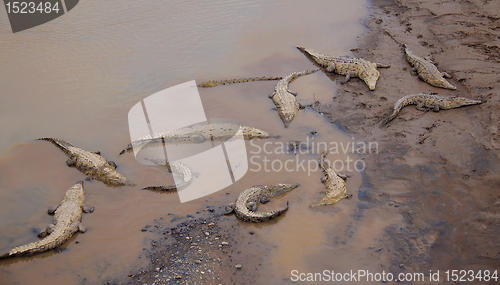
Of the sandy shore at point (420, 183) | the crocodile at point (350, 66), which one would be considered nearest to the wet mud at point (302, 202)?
the sandy shore at point (420, 183)

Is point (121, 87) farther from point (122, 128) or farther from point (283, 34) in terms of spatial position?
point (283, 34)

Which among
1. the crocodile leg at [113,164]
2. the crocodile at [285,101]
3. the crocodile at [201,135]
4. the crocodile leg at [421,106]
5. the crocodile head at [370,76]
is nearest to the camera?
the crocodile leg at [113,164]

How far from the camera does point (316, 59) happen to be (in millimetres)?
11477

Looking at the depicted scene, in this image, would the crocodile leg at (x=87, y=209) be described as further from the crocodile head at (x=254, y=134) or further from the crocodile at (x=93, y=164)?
the crocodile head at (x=254, y=134)

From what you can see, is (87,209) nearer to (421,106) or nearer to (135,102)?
(135,102)

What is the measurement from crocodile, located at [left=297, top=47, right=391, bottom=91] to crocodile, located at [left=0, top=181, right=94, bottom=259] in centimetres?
881

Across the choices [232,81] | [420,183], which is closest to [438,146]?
[420,183]

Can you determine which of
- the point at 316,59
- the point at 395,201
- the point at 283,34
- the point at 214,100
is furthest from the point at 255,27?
the point at 395,201

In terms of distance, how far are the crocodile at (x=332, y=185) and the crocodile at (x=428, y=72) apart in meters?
5.47

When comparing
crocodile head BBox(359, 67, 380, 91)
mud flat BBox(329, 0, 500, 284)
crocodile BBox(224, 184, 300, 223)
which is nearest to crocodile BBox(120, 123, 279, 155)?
crocodile BBox(224, 184, 300, 223)

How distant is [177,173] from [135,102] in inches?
138

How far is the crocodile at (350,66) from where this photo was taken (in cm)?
1015

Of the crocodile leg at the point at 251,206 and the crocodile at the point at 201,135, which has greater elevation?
the crocodile at the point at 201,135

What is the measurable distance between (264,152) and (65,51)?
8.94m
